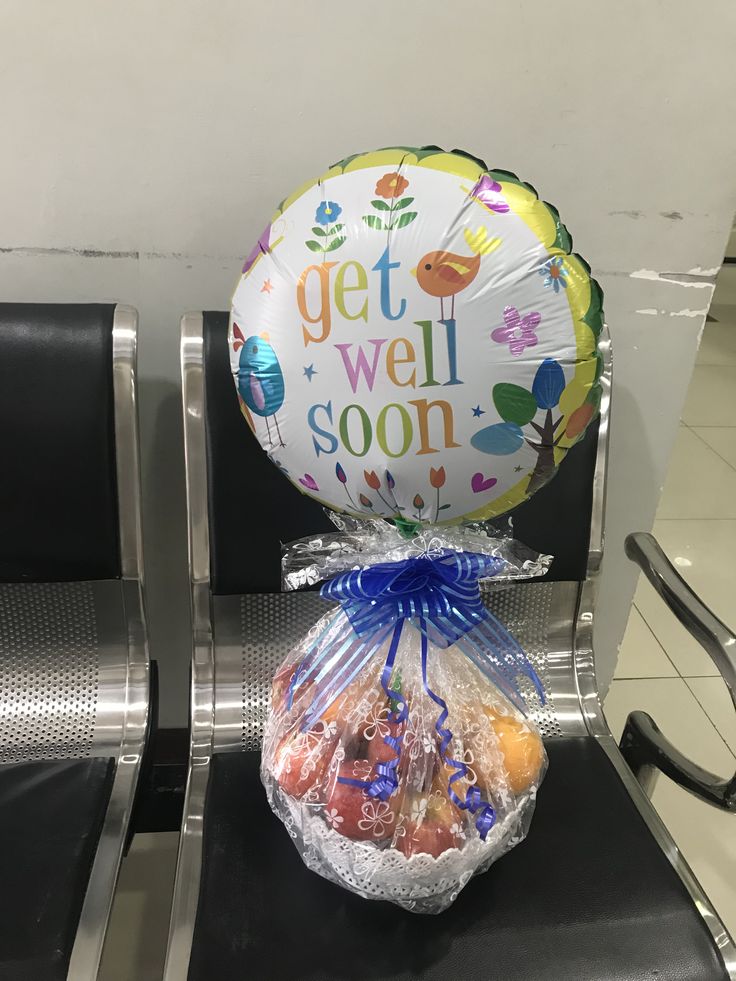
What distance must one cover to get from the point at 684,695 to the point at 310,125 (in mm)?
1475

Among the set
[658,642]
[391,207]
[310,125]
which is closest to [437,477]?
[391,207]

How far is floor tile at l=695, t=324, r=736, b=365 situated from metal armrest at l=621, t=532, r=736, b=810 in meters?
3.02

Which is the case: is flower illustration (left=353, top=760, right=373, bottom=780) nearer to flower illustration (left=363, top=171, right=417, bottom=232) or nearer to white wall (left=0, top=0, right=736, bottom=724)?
flower illustration (left=363, top=171, right=417, bottom=232)

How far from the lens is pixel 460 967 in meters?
0.77

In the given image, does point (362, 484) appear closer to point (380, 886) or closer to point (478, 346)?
point (478, 346)

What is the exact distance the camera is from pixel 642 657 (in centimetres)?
187

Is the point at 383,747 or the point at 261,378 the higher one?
the point at 261,378

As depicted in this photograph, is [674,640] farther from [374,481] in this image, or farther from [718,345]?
[718,345]

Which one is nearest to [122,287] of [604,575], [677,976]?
[604,575]

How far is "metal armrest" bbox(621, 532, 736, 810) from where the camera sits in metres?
0.89

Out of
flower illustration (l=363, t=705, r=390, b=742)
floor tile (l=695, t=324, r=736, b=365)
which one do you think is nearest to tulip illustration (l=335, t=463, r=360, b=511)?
flower illustration (l=363, t=705, r=390, b=742)

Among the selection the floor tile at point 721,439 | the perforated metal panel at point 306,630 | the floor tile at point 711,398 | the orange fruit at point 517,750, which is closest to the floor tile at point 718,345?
the floor tile at point 711,398

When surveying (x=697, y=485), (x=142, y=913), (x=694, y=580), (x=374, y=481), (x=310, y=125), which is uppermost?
(x=310, y=125)

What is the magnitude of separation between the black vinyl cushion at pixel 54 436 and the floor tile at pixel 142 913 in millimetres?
539
